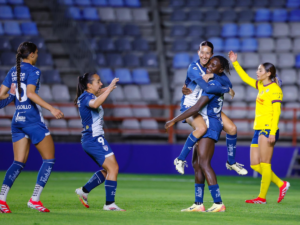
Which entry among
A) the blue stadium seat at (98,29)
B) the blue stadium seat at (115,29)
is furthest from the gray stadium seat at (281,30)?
the blue stadium seat at (98,29)

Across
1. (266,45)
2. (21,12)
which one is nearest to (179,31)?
(266,45)

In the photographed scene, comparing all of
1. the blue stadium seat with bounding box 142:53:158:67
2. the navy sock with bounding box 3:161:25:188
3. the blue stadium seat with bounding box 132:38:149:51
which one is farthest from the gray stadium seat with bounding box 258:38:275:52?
the navy sock with bounding box 3:161:25:188

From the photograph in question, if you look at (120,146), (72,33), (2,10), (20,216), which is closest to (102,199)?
(20,216)

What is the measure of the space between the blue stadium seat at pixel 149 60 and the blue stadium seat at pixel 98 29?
1852mm

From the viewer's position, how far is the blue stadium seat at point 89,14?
18.2m

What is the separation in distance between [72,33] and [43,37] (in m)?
1.27

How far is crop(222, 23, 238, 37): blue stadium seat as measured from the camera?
17531 mm

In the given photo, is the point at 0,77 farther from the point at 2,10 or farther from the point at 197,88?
the point at 197,88

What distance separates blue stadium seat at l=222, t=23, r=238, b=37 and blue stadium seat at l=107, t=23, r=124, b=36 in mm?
3647

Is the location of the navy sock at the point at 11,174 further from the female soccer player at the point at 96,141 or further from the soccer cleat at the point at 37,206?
the female soccer player at the point at 96,141

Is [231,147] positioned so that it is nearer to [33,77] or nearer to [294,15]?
[33,77]

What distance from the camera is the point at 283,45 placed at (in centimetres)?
1703

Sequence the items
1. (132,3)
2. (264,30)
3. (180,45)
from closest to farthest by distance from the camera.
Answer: (180,45) → (264,30) → (132,3)

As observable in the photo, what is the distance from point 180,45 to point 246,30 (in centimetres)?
242
